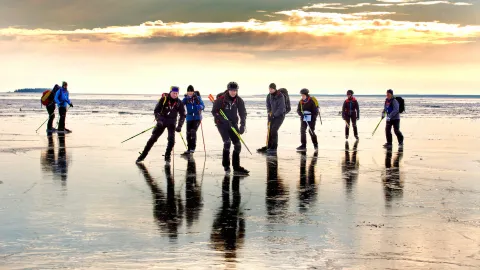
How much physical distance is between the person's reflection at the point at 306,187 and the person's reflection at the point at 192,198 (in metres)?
1.57

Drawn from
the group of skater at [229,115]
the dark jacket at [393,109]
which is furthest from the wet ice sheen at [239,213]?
the dark jacket at [393,109]

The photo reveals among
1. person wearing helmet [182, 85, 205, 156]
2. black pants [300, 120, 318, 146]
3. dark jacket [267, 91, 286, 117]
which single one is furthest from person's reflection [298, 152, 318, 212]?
person wearing helmet [182, 85, 205, 156]

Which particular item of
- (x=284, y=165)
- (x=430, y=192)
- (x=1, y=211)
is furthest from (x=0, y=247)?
(x=284, y=165)

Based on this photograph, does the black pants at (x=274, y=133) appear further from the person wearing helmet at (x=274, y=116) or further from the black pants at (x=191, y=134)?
the black pants at (x=191, y=134)

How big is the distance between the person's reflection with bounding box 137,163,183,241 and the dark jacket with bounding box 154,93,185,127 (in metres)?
2.92

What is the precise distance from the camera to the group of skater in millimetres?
13117

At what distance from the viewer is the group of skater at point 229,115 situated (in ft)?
43.0

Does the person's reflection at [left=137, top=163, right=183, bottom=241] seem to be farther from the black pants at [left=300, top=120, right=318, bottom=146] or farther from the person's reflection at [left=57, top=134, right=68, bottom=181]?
the black pants at [left=300, top=120, right=318, bottom=146]

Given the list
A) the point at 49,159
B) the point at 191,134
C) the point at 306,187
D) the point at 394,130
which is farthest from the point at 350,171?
the point at 49,159

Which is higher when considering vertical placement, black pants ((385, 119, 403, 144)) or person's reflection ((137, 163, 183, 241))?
black pants ((385, 119, 403, 144))

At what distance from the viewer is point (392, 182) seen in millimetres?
11953

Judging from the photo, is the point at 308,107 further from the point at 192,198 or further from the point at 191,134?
the point at 192,198

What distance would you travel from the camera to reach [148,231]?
7.52m

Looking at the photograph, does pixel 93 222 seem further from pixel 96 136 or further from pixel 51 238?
pixel 96 136
